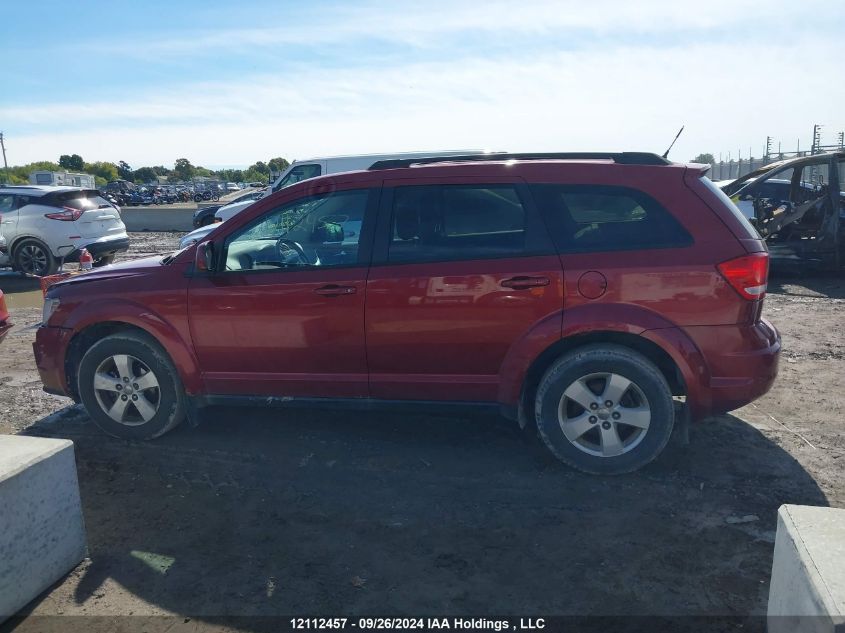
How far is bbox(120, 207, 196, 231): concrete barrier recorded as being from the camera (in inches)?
925

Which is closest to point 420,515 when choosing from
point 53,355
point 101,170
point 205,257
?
point 205,257

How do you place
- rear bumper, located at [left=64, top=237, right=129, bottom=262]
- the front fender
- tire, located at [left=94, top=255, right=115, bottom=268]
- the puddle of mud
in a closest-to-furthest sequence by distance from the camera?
1. the front fender
2. the puddle of mud
3. rear bumper, located at [left=64, top=237, right=129, bottom=262]
4. tire, located at [left=94, top=255, right=115, bottom=268]

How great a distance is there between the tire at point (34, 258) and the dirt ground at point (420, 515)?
7.90 meters

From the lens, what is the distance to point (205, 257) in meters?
4.56

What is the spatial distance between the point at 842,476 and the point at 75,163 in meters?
101

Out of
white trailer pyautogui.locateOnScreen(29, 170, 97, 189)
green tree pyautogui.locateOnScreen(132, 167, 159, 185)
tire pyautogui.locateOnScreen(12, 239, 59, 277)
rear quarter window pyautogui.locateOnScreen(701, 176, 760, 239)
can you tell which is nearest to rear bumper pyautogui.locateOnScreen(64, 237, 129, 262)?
tire pyautogui.locateOnScreen(12, 239, 59, 277)

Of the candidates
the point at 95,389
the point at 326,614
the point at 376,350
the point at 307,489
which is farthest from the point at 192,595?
the point at 95,389

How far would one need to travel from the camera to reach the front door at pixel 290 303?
14.5 ft

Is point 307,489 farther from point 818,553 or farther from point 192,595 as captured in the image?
point 818,553

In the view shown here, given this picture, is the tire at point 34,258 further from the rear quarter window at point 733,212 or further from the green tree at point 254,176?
the green tree at point 254,176

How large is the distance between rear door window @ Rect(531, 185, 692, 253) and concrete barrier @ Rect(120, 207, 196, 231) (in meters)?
21.2

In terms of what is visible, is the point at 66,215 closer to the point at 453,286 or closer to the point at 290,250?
the point at 290,250

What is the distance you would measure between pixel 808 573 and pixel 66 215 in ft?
42.9

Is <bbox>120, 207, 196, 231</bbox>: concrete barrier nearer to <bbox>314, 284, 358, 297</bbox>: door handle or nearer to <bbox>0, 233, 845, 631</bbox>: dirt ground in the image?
<bbox>0, 233, 845, 631</bbox>: dirt ground
